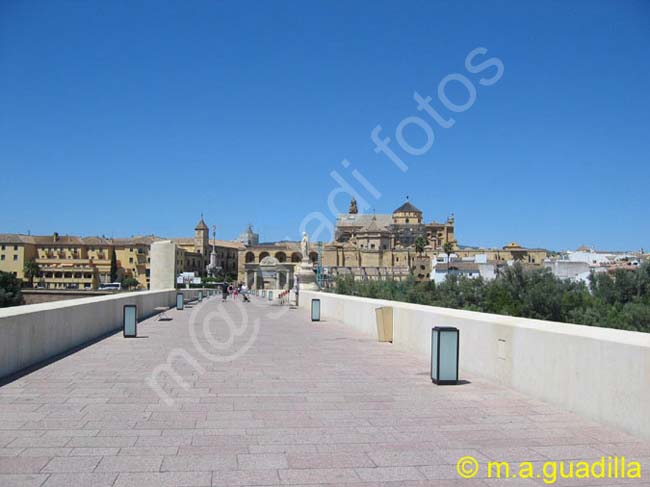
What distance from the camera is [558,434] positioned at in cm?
523

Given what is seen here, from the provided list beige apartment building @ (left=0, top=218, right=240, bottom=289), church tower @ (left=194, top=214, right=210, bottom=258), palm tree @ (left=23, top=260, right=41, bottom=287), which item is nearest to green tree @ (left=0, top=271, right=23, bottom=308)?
beige apartment building @ (left=0, top=218, right=240, bottom=289)

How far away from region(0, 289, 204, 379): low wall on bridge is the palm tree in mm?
95950

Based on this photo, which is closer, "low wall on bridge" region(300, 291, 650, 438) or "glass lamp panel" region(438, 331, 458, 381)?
"low wall on bridge" region(300, 291, 650, 438)

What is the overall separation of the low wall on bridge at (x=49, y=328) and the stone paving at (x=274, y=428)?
13.1 inches

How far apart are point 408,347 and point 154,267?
20.0 meters

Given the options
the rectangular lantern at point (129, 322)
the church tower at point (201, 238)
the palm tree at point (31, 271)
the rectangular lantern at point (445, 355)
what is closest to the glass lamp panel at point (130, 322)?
the rectangular lantern at point (129, 322)

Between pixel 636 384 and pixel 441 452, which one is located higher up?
pixel 636 384

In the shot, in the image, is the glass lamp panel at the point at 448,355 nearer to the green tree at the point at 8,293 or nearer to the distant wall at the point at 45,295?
the green tree at the point at 8,293

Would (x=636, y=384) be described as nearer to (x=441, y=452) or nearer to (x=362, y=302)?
(x=441, y=452)

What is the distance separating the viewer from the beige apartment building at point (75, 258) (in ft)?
343

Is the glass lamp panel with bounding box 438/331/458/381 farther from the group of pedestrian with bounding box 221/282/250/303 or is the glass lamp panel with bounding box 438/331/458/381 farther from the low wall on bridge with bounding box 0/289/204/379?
the group of pedestrian with bounding box 221/282/250/303

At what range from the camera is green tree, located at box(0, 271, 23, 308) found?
4600 cm

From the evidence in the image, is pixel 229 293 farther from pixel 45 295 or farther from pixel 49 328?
pixel 49 328

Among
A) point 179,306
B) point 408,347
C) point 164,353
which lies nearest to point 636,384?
point 408,347
